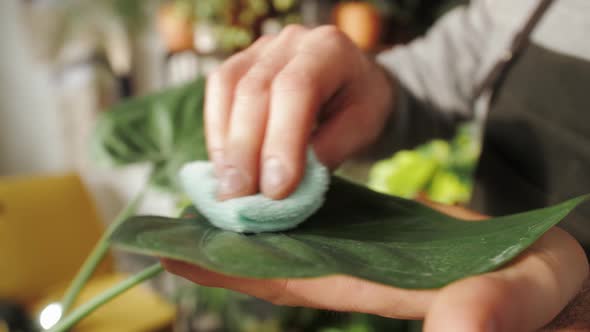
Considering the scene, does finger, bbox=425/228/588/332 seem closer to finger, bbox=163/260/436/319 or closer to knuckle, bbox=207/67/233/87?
finger, bbox=163/260/436/319

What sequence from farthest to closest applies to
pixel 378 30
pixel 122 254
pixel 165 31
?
pixel 122 254
pixel 165 31
pixel 378 30

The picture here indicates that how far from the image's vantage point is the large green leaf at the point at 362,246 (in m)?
0.14

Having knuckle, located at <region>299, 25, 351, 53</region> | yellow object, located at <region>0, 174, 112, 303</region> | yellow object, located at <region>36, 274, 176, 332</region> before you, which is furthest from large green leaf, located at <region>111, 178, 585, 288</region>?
yellow object, located at <region>0, 174, 112, 303</region>

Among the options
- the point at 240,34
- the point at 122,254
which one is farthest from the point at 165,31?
the point at 122,254

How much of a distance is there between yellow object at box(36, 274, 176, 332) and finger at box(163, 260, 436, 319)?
3.29ft

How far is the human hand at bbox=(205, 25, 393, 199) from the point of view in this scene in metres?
0.22

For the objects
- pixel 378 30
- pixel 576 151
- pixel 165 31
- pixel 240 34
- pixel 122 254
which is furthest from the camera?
pixel 122 254

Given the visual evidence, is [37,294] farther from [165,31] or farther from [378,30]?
[378,30]

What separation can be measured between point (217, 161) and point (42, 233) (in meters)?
1.20

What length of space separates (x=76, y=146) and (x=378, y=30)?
4.01 feet

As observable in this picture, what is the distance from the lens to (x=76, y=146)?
1.63 metres

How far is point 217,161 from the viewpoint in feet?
0.80

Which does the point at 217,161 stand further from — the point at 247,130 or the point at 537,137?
the point at 537,137

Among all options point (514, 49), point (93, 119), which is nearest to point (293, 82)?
point (514, 49)
